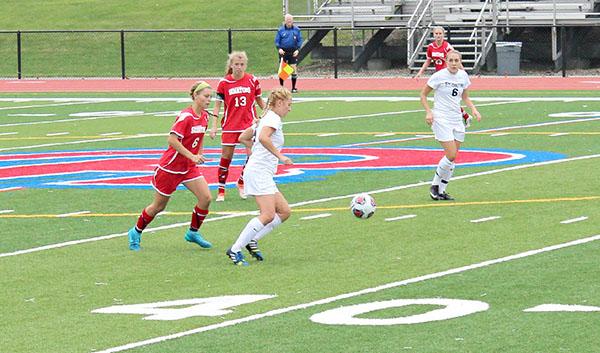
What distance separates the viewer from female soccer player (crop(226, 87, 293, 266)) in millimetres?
12992

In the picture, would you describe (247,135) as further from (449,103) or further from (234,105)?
(449,103)

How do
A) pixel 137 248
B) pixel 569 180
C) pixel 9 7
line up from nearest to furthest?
pixel 137 248 < pixel 569 180 < pixel 9 7

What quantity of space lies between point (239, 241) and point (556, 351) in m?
4.29

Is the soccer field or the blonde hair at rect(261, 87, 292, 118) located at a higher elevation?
the blonde hair at rect(261, 87, 292, 118)

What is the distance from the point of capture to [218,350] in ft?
31.5

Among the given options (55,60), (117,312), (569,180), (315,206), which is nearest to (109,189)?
(315,206)

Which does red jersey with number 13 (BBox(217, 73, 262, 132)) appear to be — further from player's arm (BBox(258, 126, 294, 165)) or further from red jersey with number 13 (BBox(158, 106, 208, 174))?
player's arm (BBox(258, 126, 294, 165))

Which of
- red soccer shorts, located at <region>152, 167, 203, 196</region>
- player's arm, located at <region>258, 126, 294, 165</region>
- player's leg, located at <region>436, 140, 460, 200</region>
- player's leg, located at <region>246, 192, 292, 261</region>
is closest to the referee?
player's leg, located at <region>436, 140, 460, 200</region>

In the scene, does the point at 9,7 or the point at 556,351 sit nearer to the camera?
the point at 556,351

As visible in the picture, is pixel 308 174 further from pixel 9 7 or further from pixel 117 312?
pixel 9 7

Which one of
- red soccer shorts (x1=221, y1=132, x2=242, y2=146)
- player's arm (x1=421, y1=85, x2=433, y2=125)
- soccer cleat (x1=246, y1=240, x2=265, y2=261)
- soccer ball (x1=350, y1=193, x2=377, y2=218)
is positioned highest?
player's arm (x1=421, y1=85, x2=433, y2=125)

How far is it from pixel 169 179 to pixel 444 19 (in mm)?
31811

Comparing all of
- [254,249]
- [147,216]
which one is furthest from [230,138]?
[254,249]

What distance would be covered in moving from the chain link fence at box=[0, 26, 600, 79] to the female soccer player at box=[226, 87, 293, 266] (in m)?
29.4
